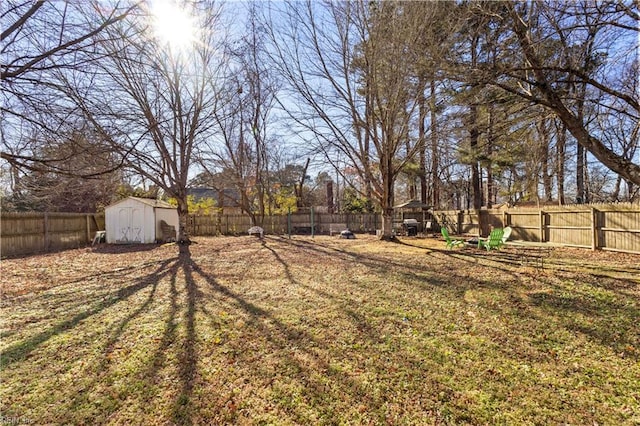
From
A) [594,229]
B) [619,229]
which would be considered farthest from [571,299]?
[594,229]

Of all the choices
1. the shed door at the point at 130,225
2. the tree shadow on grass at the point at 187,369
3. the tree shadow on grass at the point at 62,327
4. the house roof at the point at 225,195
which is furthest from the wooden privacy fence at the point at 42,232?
the tree shadow on grass at the point at 187,369

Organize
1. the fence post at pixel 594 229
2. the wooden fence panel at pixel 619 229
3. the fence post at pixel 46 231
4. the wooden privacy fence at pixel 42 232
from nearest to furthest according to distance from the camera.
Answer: the wooden fence panel at pixel 619 229
the fence post at pixel 594 229
the wooden privacy fence at pixel 42 232
the fence post at pixel 46 231

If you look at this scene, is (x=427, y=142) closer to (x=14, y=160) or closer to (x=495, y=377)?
(x=495, y=377)

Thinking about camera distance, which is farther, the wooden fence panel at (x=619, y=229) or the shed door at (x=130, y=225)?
the shed door at (x=130, y=225)

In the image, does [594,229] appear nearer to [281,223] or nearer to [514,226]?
[514,226]

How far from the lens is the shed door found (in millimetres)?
14273

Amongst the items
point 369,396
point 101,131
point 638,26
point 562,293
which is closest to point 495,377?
point 369,396

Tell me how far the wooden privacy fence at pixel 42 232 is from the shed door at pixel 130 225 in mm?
1499

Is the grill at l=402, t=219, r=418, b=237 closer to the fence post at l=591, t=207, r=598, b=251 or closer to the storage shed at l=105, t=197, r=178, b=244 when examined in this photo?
the fence post at l=591, t=207, r=598, b=251

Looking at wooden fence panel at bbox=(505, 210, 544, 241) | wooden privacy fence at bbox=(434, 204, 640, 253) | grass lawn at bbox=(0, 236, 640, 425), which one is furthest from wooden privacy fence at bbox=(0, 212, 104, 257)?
wooden fence panel at bbox=(505, 210, 544, 241)

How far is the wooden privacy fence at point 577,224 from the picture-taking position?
8898 millimetres

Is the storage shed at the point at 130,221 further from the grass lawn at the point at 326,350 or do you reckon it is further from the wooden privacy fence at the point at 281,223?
the grass lawn at the point at 326,350

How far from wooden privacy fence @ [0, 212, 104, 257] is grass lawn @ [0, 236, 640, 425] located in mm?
6079

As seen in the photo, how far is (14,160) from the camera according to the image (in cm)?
350
